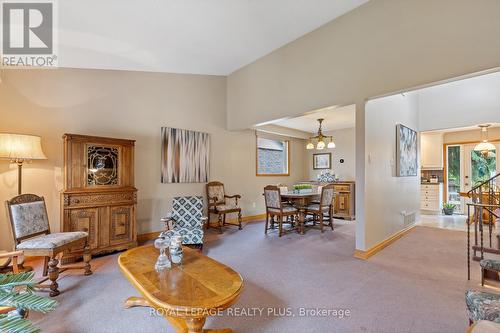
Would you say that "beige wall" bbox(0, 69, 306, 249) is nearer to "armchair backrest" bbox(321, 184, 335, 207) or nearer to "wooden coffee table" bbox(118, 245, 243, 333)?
"armchair backrest" bbox(321, 184, 335, 207)

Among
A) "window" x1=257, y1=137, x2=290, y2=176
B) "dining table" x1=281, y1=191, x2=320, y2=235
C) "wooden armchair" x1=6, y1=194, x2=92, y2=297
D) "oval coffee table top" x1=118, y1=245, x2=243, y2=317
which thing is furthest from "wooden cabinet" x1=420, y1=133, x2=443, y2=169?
"wooden armchair" x1=6, y1=194, x2=92, y2=297

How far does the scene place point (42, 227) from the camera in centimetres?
293

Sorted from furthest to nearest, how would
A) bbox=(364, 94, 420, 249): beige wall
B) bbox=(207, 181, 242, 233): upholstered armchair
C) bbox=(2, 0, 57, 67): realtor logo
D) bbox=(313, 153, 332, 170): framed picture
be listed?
bbox=(313, 153, 332, 170): framed picture < bbox=(207, 181, 242, 233): upholstered armchair < bbox=(364, 94, 420, 249): beige wall < bbox=(2, 0, 57, 67): realtor logo

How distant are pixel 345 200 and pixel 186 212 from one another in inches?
169

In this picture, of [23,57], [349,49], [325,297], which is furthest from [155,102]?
[325,297]

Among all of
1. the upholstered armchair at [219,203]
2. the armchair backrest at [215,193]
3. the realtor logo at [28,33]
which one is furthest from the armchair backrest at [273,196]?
the realtor logo at [28,33]

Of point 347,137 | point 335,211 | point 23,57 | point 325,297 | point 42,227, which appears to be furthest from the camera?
point 347,137

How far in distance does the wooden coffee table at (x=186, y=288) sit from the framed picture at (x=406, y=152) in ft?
13.3

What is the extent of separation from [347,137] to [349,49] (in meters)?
4.20

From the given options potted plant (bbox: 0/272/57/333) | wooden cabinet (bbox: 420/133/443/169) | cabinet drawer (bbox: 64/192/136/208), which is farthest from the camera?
wooden cabinet (bbox: 420/133/443/169)

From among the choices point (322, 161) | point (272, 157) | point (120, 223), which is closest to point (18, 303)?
point (120, 223)

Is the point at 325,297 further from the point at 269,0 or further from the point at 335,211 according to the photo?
the point at 335,211

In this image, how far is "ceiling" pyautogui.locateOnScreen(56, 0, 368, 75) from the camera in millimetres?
2816

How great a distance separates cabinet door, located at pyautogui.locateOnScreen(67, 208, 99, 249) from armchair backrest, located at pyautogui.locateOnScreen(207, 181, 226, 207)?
217cm
